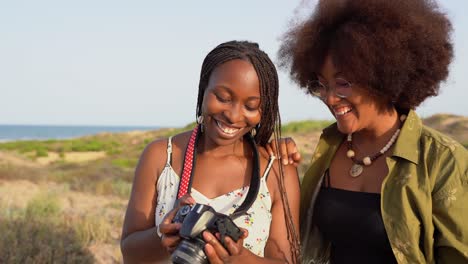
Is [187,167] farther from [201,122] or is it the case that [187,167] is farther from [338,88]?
[338,88]

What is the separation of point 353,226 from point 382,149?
0.46m

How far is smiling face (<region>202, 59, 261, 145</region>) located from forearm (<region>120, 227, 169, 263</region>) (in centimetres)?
59

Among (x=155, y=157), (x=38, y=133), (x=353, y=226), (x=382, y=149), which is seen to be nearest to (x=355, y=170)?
(x=382, y=149)

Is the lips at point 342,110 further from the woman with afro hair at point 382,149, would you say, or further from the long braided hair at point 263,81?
the long braided hair at point 263,81

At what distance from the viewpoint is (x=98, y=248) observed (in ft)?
19.4

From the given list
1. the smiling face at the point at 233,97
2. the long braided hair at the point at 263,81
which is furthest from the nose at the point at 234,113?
the long braided hair at the point at 263,81

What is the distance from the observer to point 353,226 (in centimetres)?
306

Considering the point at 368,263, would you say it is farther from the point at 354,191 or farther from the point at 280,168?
the point at 280,168

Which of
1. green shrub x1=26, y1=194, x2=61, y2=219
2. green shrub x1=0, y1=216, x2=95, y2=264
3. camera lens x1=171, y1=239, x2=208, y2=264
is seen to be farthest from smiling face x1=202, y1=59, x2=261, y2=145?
green shrub x1=26, y1=194, x2=61, y2=219

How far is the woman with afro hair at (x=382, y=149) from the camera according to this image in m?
2.79

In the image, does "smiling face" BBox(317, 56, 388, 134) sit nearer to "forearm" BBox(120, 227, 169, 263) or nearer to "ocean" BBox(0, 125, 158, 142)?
"forearm" BBox(120, 227, 169, 263)

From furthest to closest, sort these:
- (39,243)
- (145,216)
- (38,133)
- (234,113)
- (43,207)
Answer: (38,133) → (43,207) → (39,243) → (145,216) → (234,113)

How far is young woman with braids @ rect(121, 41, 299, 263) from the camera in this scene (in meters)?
2.75

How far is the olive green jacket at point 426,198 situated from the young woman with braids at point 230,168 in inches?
19.4
